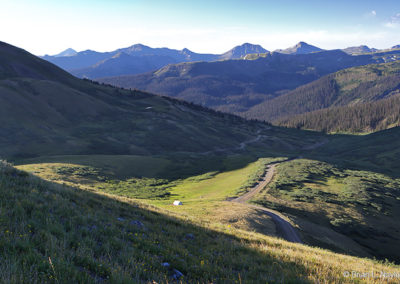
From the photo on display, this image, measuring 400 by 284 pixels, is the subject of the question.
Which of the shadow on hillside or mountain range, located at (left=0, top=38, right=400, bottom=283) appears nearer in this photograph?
the shadow on hillside

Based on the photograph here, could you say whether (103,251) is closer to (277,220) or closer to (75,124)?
(277,220)

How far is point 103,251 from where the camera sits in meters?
8.91

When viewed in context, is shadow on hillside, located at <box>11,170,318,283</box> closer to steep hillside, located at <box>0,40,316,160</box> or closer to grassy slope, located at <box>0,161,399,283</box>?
grassy slope, located at <box>0,161,399,283</box>

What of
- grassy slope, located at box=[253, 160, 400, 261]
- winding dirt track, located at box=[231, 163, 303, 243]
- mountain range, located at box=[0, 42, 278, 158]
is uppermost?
mountain range, located at box=[0, 42, 278, 158]

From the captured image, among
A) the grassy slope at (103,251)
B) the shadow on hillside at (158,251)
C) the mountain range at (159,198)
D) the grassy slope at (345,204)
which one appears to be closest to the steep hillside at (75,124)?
the mountain range at (159,198)

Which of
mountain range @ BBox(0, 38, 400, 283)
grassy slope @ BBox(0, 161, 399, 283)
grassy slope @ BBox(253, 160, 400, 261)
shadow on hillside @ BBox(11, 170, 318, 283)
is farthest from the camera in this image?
grassy slope @ BBox(253, 160, 400, 261)

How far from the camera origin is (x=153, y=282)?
7020 millimetres

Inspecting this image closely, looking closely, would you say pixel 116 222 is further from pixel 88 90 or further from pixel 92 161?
pixel 88 90

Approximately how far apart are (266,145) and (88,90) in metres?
133

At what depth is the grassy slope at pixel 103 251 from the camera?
6812 mm

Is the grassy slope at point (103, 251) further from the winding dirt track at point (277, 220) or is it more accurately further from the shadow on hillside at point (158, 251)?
the winding dirt track at point (277, 220)

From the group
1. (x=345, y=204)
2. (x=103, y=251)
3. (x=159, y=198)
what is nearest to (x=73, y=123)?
(x=159, y=198)

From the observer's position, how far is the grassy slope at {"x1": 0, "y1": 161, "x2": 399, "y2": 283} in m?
6.81

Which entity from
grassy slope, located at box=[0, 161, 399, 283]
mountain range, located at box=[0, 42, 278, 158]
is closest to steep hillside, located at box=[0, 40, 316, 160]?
mountain range, located at box=[0, 42, 278, 158]
